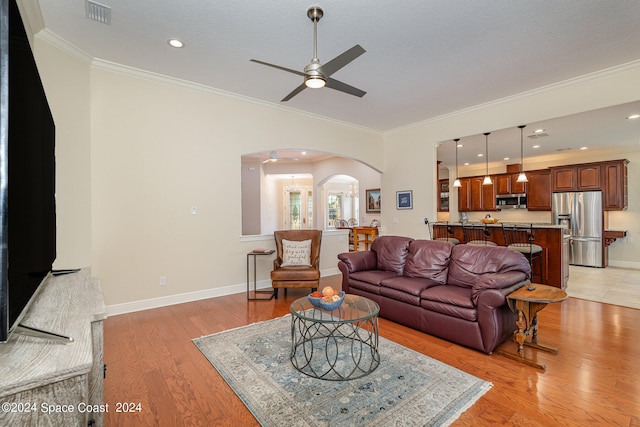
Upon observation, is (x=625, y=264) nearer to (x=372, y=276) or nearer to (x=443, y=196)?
(x=443, y=196)

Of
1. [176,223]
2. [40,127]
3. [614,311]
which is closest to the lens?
[40,127]

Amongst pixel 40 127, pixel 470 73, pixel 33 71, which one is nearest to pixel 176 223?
pixel 40 127

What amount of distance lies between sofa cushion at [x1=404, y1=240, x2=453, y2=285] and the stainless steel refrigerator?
5504 mm

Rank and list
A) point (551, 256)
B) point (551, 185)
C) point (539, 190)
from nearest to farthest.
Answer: point (551, 256) → point (551, 185) → point (539, 190)

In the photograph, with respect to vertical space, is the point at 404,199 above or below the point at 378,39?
below

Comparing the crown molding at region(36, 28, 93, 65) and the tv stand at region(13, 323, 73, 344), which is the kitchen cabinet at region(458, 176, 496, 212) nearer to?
the crown molding at region(36, 28, 93, 65)

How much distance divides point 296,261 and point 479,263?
2.61 meters

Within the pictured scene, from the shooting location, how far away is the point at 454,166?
9.95 meters

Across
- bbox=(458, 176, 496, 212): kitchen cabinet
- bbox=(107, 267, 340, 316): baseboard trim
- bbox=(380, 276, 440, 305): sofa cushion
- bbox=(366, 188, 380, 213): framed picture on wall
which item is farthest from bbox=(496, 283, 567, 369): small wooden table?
bbox=(458, 176, 496, 212): kitchen cabinet

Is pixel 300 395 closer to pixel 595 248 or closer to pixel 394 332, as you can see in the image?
pixel 394 332

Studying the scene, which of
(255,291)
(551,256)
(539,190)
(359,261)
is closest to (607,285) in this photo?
(551,256)

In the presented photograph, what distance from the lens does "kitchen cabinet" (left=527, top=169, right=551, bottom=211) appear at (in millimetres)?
7883

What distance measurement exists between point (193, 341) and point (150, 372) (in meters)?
0.56

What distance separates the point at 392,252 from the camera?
413 centimetres
